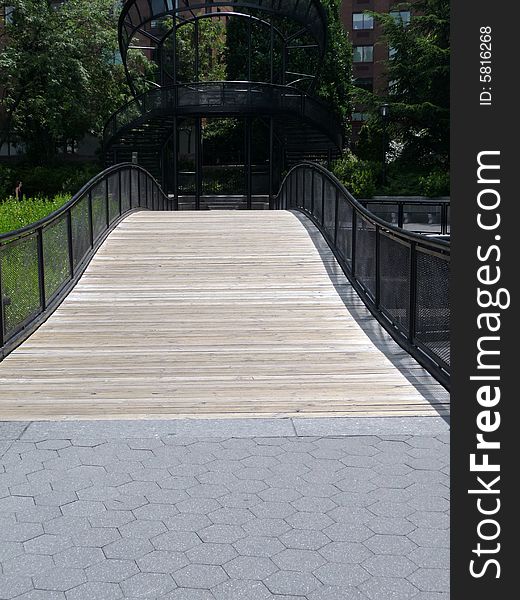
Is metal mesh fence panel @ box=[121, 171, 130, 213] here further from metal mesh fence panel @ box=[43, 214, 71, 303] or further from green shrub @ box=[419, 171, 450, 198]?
green shrub @ box=[419, 171, 450, 198]

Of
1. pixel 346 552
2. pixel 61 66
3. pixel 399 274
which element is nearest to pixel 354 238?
pixel 399 274

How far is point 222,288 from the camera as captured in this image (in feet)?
38.1

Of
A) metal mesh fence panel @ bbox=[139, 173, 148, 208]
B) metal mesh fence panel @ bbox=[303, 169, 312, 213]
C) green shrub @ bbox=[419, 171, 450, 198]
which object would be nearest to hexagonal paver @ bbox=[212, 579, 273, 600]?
metal mesh fence panel @ bbox=[303, 169, 312, 213]

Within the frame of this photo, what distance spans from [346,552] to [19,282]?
20.0 feet

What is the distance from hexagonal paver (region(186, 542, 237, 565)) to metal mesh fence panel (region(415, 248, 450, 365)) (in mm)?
3600

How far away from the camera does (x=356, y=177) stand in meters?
33.2

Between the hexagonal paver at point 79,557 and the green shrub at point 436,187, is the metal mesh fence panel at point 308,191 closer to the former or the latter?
the hexagonal paver at point 79,557

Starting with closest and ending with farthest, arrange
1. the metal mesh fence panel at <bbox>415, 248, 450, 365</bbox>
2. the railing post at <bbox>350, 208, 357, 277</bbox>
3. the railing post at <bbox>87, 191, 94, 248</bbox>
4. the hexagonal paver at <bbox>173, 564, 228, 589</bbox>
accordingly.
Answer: the hexagonal paver at <bbox>173, 564, 228, 589</bbox>
the metal mesh fence panel at <bbox>415, 248, 450, 365</bbox>
the railing post at <bbox>350, 208, 357, 277</bbox>
the railing post at <bbox>87, 191, 94, 248</bbox>

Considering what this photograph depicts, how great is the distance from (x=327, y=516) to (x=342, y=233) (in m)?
9.26

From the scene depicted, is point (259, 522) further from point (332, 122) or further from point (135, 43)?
point (135, 43)

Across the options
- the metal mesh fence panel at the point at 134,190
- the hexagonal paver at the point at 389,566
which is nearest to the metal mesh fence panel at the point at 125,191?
the metal mesh fence panel at the point at 134,190

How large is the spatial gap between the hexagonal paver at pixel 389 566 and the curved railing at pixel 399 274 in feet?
10.9

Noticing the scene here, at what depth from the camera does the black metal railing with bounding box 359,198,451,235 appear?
20.9 meters

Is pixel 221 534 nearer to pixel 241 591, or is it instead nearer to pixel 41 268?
pixel 241 591
